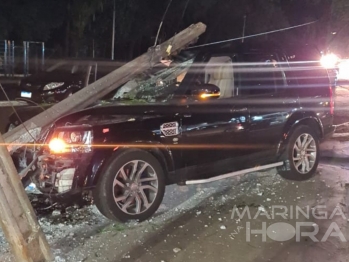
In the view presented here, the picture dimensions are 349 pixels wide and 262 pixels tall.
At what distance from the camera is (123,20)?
23.6 m

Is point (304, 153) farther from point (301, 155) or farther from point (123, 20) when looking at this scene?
point (123, 20)

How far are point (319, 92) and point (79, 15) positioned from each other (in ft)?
55.6

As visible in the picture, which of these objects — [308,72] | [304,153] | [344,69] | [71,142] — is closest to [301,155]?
[304,153]

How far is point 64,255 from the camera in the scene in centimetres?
435

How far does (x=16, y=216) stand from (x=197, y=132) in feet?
7.95

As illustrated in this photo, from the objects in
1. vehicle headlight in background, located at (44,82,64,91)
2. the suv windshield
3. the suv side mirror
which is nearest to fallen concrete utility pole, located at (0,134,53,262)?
the suv windshield

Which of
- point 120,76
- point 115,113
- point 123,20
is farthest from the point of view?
point 123,20

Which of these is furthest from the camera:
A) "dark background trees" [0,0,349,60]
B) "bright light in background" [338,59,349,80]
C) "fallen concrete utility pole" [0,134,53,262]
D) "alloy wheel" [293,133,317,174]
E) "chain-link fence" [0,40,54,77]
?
"bright light in background" [338,59,349,80]

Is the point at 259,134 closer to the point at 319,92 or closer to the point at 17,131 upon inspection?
the point at 319,92

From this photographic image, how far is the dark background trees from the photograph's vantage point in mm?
22328

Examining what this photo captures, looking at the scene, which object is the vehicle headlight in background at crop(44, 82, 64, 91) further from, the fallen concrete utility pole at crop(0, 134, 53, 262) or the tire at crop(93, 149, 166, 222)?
the fallen concrete utility pole at crop(0, 134, 53, 262)

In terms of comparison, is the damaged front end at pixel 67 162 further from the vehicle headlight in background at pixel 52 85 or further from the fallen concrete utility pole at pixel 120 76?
the vehicle headlight in background at pixel 52 85

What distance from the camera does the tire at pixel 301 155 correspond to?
6734mm

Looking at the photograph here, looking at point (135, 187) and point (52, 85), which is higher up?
point (52, 85)
